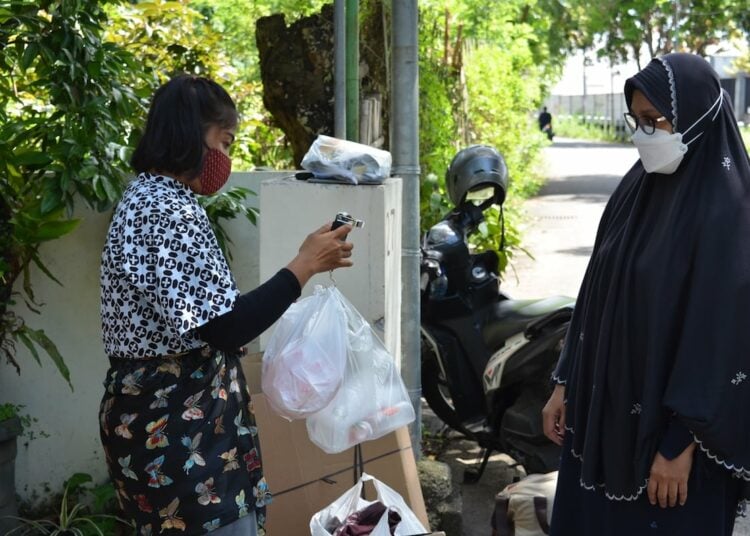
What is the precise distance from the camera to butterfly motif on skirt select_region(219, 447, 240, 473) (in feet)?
7.82

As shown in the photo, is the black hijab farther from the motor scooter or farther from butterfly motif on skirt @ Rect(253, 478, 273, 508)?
the motor scooter

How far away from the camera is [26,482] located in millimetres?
4137

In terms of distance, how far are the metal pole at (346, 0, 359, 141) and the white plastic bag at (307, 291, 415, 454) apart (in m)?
1.59

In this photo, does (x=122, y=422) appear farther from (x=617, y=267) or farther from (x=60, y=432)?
(x=60, y=432)

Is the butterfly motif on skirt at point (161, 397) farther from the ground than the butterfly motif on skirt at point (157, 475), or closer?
farther from the ground

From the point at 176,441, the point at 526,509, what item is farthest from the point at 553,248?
the point at 176,441

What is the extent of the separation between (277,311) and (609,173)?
2070cm

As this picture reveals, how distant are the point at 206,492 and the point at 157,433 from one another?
181mm

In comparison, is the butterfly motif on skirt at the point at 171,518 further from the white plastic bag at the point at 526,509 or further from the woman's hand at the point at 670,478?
the white plastic bag at the point at 526,509

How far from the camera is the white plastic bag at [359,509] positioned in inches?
120

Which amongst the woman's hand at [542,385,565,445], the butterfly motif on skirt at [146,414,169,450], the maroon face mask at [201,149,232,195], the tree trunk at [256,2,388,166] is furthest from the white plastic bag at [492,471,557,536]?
the tree trunk at [256,2,388,166]

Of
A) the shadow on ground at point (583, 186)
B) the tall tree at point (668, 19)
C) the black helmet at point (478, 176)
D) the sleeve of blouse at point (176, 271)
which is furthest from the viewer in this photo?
the tall tree at point (668, 19)

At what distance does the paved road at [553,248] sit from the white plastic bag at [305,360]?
1678mm

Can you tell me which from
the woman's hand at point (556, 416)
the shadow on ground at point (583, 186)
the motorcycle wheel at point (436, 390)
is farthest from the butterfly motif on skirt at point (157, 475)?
the shadow on ground at point (583, 186)
